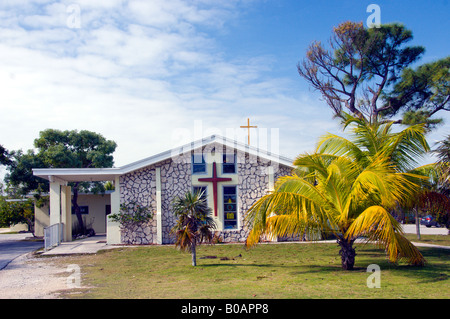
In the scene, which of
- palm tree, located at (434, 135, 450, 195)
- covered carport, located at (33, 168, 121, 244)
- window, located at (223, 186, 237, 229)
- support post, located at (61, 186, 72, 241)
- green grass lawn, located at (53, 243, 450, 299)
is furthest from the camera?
support post, located at (61, 186, 72, 241)

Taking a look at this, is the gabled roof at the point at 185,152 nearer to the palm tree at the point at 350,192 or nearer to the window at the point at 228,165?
the window at the point at 228,165

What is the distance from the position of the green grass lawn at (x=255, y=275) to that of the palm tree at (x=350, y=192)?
2.69ft

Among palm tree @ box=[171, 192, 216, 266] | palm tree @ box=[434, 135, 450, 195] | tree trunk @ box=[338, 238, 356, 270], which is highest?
palm tree @ box=[434, 135, 450, 195]

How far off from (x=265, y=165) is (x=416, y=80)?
12517mm

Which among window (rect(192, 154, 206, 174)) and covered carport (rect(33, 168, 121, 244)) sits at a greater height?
window (rect(192, 154, 206, 174))

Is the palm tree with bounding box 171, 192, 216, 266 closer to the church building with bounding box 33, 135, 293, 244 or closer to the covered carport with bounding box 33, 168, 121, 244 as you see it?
the church building with bounding box 33, 135, 293, 244

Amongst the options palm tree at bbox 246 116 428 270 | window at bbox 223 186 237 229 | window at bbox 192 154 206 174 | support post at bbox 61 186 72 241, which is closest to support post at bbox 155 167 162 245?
window at bbox 192 154 206 174

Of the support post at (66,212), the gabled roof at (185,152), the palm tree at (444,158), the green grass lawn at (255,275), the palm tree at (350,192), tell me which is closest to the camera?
the green grass lawn at (255,275)

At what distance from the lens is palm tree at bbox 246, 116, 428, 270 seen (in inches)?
376

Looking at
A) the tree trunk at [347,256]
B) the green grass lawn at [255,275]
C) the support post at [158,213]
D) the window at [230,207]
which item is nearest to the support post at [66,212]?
the support post at [158,213]

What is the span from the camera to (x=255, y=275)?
10.4 meters

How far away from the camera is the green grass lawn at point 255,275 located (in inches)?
324

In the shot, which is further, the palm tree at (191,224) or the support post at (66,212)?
the support post at (66,212)

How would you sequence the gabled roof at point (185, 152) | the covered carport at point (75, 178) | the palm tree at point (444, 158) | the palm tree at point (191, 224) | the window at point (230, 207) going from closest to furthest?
the palm tree at point (191, 224) < the palm tree at point (444, 158) < the covered carport at point (75, 178) < the gabled roof at point (185, 152) < the window at point (230, 207)
